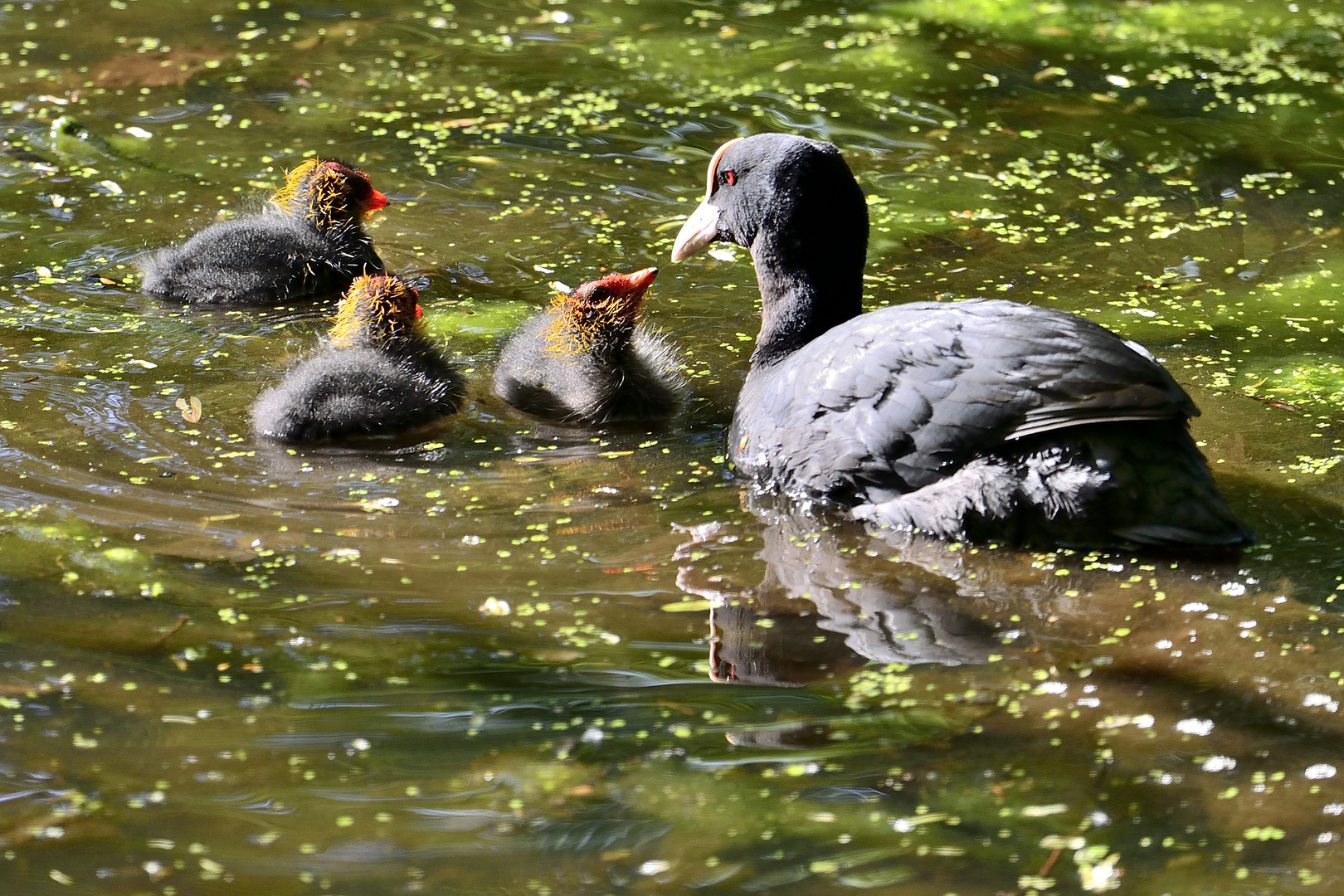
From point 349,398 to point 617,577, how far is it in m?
1.16

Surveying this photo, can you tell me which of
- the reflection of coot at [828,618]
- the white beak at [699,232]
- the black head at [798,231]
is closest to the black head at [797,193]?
the black head at [798,231]

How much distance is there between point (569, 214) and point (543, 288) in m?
0.72

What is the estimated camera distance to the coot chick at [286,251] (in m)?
5.09

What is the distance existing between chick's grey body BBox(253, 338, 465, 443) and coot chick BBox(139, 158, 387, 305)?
897mm

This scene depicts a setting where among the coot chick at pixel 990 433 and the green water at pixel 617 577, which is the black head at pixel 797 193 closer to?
the coot chick at pixel 990 433

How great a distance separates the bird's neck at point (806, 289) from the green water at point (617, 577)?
0.35m

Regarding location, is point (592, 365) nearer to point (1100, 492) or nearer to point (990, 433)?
point (990, 433)

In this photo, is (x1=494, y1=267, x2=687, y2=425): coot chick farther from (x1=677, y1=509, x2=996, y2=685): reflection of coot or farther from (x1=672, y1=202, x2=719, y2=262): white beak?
(x1=677, y1=509, x2=996, y2=685): reflection of coot

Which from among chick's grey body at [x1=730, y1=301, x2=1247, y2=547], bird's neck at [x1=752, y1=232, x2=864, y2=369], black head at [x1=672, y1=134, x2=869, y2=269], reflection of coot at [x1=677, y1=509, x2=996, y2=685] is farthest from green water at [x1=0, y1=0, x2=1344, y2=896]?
black head at [x1=672, y1=134, x2=869, y2=269]

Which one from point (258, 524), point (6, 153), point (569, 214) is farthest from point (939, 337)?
point (6, 153)

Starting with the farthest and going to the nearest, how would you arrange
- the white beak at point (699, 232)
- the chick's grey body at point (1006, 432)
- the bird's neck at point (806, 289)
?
the white beak at point (699, 232)
the bird's neck at point (806, 289)
the chick's grey body at point (1006, 432)

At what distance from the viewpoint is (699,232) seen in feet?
15.2

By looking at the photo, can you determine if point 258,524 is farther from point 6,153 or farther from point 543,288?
point 6,153

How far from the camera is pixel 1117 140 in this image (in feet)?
22.0
